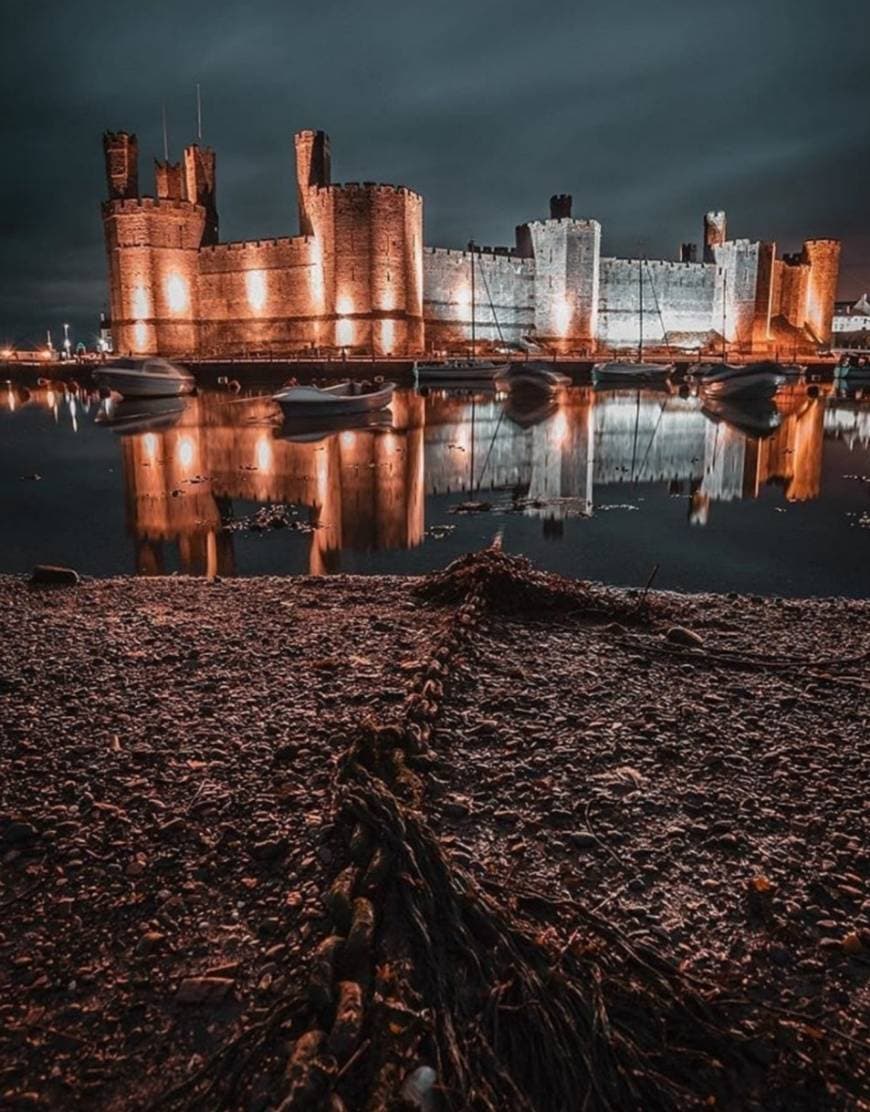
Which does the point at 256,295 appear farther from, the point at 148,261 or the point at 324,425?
the point at 324,425

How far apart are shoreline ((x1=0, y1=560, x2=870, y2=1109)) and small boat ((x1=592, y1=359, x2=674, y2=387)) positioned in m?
31.3

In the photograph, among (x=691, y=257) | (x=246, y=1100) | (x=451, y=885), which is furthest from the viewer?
(x=691, y=257)

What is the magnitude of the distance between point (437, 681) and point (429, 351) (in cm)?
4090

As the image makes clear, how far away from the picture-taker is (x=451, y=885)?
81.5 inches

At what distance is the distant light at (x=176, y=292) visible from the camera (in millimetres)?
41531

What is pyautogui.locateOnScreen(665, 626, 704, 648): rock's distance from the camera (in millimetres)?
4148

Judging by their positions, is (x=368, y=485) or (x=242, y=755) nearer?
(x=242, y=755)

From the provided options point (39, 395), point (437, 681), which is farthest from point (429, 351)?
point (437, 681)

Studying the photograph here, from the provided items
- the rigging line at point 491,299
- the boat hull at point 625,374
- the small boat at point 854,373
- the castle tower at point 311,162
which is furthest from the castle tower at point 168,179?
the small boat at point 854,373

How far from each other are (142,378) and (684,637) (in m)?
25.3

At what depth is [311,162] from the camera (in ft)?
128

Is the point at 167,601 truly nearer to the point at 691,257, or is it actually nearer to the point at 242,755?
the point at 242,755

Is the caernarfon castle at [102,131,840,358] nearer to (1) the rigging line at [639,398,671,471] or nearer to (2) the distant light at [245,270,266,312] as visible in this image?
(2) the distant light at [245,270,266,312]

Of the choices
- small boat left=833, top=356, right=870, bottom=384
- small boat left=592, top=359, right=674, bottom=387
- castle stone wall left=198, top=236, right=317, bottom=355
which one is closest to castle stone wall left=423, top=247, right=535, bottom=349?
castle stone wall left=198, top=236, right=317, bottom=355
